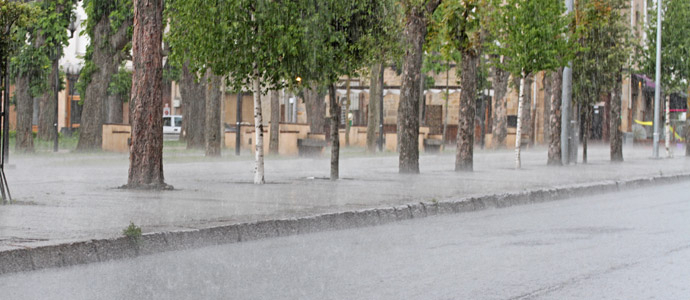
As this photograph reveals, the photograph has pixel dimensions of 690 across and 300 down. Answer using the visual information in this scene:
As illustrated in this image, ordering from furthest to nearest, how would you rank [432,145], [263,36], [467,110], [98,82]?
[432,145] → [98,82] → [467,110] → [263,36]

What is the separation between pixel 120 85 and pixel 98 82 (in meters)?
9.63

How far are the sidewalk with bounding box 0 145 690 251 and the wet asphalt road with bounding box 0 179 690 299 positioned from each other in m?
0.82

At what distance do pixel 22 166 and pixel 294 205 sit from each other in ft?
40.8

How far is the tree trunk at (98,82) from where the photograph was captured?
34.5m

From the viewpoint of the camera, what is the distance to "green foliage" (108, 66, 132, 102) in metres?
42.1

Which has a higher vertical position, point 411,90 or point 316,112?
point 411,90

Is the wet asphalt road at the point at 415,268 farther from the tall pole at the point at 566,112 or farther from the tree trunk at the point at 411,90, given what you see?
the tall pole at the point at 566,112

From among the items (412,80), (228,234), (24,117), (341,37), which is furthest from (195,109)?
(228,234)

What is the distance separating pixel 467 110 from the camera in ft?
77.4

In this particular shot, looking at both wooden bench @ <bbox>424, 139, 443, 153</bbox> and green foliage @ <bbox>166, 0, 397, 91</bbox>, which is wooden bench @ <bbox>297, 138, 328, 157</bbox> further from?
green foliage @ <bbox>166, 0, 397, 91</bbox>

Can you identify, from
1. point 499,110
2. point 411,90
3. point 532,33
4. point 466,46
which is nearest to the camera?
point 411,90

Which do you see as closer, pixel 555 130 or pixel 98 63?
pixel 555 130

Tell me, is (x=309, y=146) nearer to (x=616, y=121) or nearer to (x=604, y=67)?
(x=604, y=67)

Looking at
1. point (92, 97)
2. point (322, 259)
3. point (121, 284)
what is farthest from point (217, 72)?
point (92, 97)
